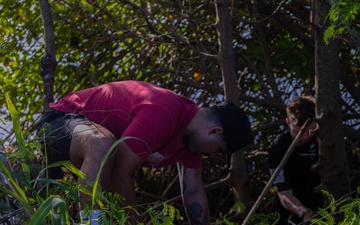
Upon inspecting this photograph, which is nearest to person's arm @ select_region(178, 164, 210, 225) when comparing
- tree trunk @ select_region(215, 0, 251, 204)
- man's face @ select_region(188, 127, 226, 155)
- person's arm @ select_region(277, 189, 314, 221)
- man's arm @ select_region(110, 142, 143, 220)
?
man's face @ select_region(188, 127, 226, 155)

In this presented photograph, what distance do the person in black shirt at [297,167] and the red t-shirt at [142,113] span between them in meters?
1.10

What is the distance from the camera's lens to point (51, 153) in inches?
170

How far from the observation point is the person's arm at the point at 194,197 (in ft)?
16.7

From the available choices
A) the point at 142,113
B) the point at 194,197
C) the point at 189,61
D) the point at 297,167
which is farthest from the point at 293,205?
the point at 142,113

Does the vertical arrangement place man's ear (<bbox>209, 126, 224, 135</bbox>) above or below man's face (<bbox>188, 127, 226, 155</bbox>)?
above

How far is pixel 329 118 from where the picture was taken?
5.41m

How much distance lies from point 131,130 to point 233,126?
699 millimetres

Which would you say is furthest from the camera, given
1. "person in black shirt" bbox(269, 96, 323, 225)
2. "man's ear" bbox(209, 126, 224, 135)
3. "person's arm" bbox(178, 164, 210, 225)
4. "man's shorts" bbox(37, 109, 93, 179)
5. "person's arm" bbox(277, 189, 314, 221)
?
"person in black shirt" bbox(269, 96, 323, 225)

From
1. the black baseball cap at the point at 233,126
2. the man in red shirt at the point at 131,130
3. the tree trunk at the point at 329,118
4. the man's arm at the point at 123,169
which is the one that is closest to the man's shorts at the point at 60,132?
the man in red shirt at the point at 131,130

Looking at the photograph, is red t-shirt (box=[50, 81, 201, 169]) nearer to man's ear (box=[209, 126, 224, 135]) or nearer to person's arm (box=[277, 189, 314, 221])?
man's ear (box=[209, 126, 224, 135])

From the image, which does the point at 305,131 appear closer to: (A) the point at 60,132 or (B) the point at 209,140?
(B) the point at 209,140

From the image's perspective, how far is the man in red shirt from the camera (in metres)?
4.02

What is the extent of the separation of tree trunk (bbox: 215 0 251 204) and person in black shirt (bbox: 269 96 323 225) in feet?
0.90

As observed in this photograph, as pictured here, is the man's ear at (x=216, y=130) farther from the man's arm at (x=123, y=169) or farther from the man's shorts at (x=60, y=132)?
the man's shorts at (x=60, y=132)
